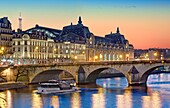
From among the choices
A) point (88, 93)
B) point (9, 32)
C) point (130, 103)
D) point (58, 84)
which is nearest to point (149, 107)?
point (130, 103)

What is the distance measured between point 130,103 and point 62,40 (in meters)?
84.0

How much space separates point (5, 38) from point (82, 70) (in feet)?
109

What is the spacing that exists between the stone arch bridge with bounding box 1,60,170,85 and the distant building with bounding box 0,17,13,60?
1915 centimetres

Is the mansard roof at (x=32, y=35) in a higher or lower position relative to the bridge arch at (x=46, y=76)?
higher

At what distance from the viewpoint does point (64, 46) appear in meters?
132

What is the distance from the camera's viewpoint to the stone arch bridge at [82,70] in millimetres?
75438

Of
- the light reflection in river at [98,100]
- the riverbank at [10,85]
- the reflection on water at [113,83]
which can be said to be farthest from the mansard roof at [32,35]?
the light reflection in river at [98,100]

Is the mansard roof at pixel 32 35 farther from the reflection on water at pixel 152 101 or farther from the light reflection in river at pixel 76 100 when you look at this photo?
the reflection on water at pixel 152 101

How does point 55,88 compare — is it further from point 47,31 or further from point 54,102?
point 47,31

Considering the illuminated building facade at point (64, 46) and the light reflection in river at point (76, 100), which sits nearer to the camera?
the light reflection in river at point (76, 100)

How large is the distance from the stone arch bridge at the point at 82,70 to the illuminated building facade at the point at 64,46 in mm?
16974

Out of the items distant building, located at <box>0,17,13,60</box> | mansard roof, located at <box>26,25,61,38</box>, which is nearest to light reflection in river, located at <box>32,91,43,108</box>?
distant building, located at <box>0,17,13,60</box>

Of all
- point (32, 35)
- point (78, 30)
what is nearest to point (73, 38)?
point (78, 30)

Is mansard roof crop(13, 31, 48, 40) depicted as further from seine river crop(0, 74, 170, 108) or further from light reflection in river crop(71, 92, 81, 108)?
light reflection in river crop(71, 92, 81, 108)
